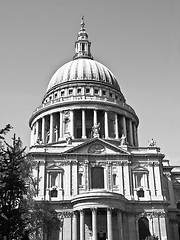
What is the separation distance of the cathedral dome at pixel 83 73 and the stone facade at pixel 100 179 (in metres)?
8.37

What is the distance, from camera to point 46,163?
58531 mm

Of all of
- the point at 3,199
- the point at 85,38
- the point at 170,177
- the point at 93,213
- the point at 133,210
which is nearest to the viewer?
the point at 3,199

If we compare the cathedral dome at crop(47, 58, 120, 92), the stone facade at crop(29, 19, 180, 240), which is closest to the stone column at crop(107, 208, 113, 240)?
the stone facade at crop(29, 19, 180, 240)

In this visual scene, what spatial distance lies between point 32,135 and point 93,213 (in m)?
Result: 32.3

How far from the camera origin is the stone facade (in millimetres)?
53281

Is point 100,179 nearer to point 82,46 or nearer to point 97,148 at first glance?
point 97,148

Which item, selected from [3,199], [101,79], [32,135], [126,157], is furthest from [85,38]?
[3,199]

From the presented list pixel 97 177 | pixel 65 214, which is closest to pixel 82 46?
pixel 97 177

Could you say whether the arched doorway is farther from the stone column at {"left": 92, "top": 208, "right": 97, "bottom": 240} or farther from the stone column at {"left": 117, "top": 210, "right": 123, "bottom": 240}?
the stone column at {"left": 92, "top": 208, "right": 97, "bottom": 240}

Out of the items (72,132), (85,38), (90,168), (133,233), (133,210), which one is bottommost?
(133,233)

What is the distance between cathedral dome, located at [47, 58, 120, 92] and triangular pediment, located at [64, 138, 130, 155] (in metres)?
23.9

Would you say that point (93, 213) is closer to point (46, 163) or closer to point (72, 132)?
point (46, 163)

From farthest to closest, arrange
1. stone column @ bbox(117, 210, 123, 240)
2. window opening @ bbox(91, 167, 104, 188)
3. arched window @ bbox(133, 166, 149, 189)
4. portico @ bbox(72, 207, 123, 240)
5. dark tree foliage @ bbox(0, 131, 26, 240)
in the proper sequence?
arched window @ bbox(133, 166, 149, 189) < window opening @ bbox(91, 167, 104, 188) < stone column @ bbox(117, 210, 123, 240) < portico @ bbox(72, 207, 123, 240) < dark tree foliage @ bbox(0, 131, 26, 240)

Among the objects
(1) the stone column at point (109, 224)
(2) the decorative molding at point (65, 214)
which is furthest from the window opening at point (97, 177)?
(1) the stone column at point (109, 224)
